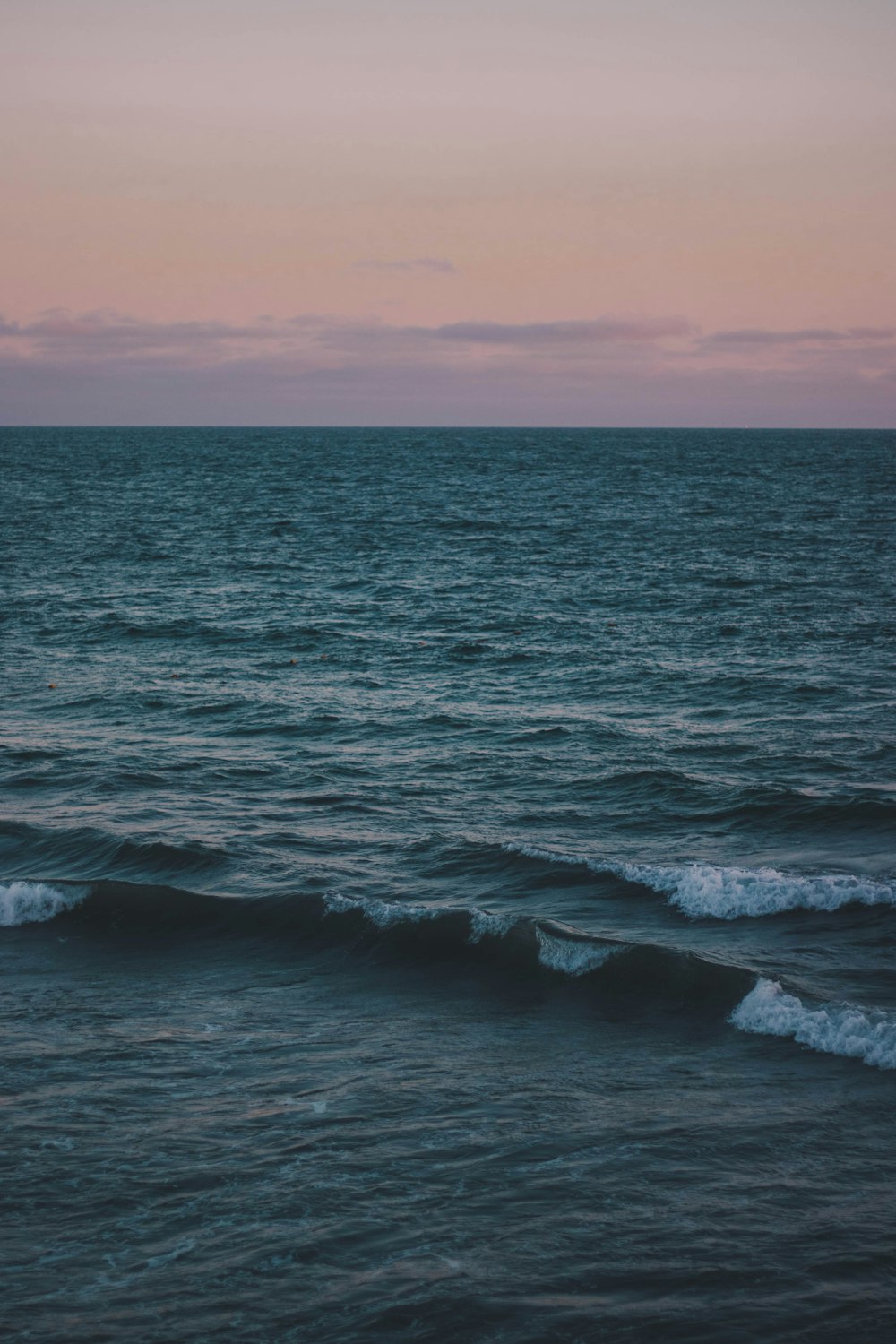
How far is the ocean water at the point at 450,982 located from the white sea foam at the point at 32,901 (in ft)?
0.13

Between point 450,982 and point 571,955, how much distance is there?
61.6 inches

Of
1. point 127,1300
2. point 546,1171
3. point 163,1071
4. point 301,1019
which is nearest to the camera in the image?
point 127,1300

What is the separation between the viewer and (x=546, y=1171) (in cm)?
1041

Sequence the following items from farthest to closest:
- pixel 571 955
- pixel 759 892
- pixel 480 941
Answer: pixel 759 892 → pixel 480 941 → pixel 571 955

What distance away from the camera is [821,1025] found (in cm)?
1289

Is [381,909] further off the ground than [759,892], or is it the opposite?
[759,892]

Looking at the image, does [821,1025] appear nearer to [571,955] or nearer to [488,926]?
[571,955]

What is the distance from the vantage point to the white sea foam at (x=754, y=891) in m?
16.3

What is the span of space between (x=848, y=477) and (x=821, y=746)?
9251cm

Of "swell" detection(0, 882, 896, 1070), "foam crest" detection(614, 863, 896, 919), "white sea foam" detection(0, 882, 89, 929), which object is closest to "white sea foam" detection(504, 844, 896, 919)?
"foam crest" detection(614, 863, 896, 919)

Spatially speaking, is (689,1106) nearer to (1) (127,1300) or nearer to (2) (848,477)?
(1) (127,1300)

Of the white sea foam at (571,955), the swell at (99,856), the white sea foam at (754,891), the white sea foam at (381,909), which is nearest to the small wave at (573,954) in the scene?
the white sea foam at (571,955)

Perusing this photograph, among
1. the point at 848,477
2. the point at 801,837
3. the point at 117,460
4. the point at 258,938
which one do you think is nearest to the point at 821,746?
the point at 801,837

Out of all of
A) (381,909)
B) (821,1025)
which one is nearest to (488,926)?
(381,909)
